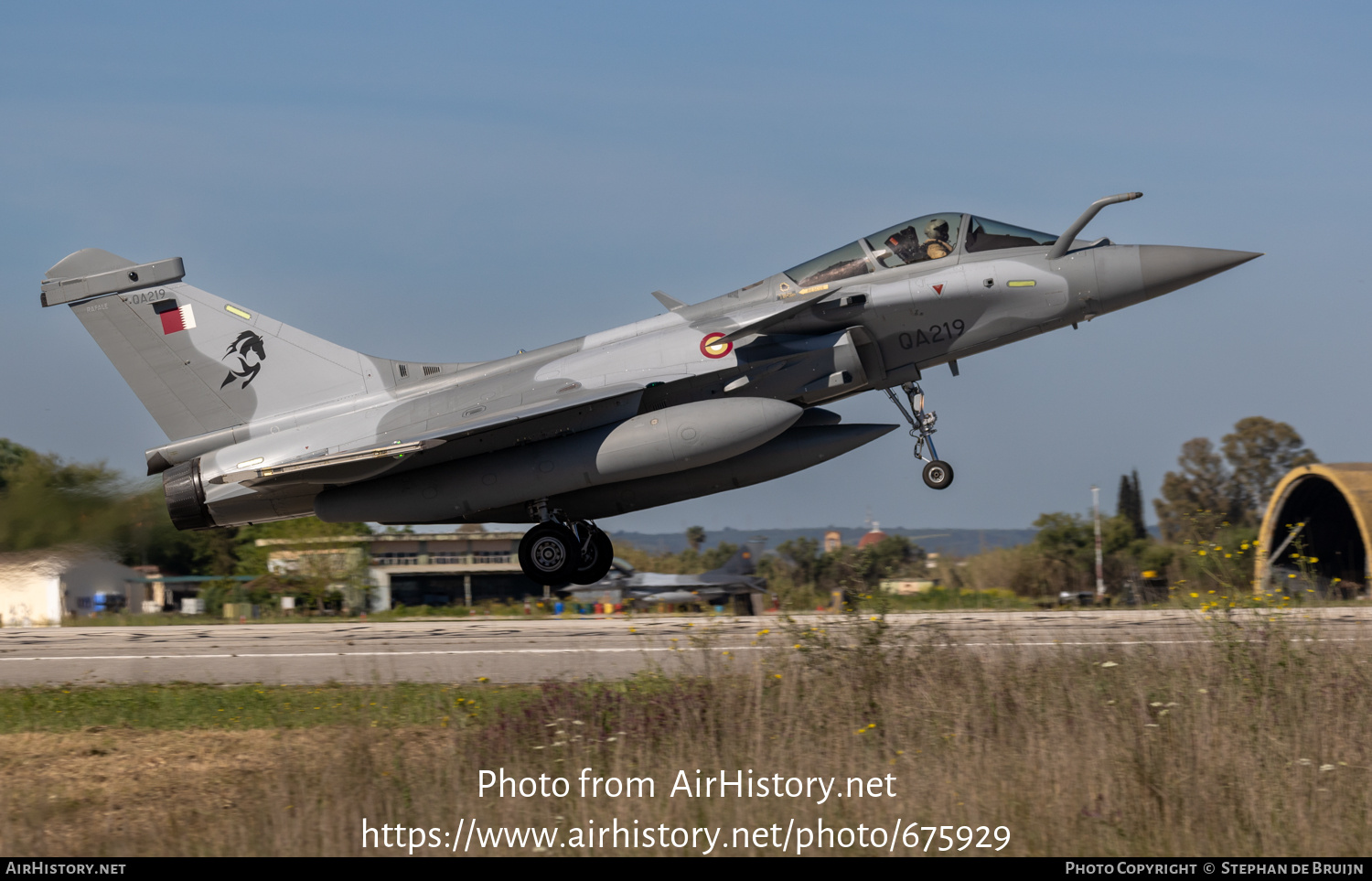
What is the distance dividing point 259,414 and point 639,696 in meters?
7.51

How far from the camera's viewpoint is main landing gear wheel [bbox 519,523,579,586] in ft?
46.5

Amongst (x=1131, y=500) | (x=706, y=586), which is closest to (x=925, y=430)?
(x=706, y=586)

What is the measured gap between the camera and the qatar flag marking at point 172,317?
15.0m

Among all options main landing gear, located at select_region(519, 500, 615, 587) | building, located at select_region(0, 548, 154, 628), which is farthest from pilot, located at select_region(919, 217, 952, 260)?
building, located at select_region(0, 548, 154, 628)

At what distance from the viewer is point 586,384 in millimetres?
13672

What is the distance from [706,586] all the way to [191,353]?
14.7m

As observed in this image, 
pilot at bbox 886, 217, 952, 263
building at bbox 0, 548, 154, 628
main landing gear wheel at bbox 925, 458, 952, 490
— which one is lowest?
building at bbox 0, 548, 154, 628

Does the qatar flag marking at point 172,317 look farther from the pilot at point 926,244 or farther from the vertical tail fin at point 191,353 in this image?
the pilot at point 926,244

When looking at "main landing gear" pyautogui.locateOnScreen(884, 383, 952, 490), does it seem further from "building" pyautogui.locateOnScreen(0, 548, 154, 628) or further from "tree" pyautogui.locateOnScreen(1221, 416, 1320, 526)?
"tree" pyautogui.locateOnScreen(1221, 416, 1320, 526)

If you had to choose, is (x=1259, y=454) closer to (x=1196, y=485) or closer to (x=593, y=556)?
(x=1196, y=485)

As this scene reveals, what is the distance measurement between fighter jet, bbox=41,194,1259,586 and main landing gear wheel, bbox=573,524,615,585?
3 cm

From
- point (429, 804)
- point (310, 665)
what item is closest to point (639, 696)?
point (429, 804)

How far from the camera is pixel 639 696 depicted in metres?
9.89

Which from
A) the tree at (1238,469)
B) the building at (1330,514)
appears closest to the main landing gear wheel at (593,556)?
the building at (1330,514)
